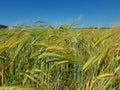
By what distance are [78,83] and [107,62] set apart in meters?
0.38

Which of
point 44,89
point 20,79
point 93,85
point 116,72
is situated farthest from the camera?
point 20,79

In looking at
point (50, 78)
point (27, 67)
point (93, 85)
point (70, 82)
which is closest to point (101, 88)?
point (93, 85)

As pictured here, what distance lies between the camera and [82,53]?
2684mm

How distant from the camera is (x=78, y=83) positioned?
2.56 m

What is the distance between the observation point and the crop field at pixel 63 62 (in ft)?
7.40

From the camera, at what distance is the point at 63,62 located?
251 centimetres

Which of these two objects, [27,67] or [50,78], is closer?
[50,78]

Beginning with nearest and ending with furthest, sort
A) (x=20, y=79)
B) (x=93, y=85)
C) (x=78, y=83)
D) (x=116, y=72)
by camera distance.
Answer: (x=116, y=72) < (x=93, y=85) < (x=78, y=83) < (x=20, y=79)

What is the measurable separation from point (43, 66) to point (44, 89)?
213 mm

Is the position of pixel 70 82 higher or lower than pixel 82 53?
lower

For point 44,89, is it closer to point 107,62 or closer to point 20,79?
point 20,79

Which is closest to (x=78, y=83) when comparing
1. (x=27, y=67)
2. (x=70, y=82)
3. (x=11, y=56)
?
(x=70, y=82)

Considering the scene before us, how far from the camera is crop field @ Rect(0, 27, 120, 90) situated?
226 centimetres

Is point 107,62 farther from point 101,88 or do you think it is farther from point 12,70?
point 12,70
